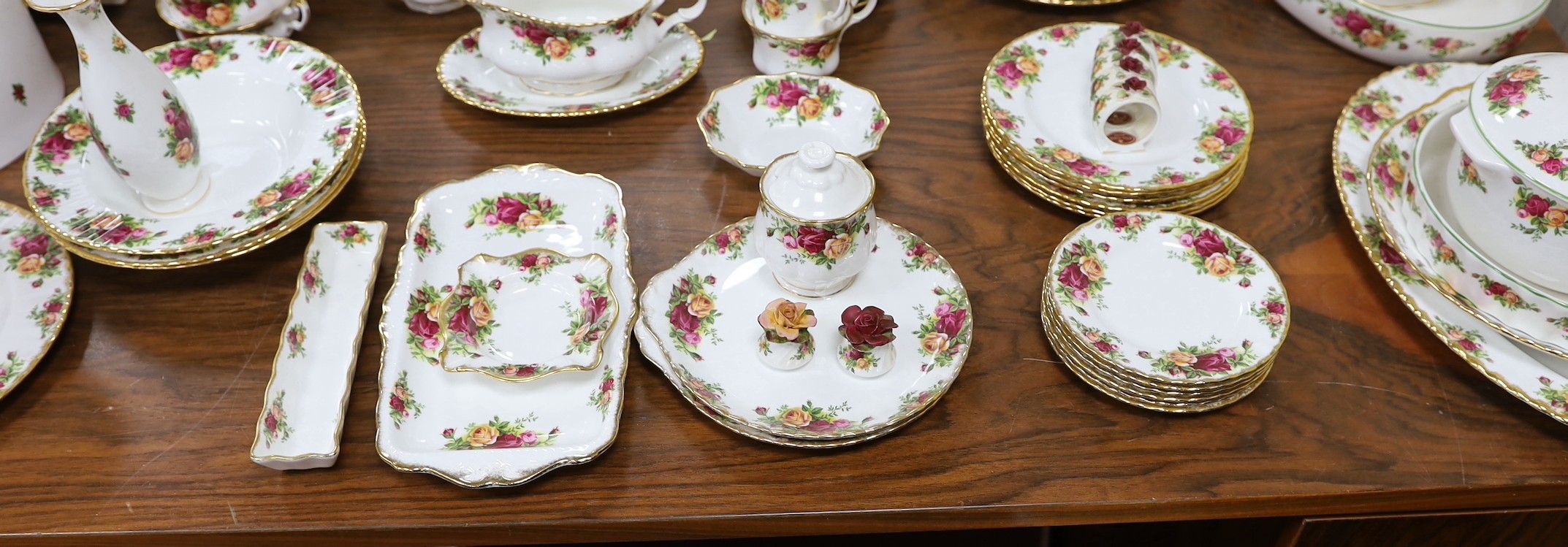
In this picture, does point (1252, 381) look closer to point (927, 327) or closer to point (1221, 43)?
point (927, 327)

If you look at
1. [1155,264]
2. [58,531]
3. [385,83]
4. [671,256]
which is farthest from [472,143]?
[1155,264]

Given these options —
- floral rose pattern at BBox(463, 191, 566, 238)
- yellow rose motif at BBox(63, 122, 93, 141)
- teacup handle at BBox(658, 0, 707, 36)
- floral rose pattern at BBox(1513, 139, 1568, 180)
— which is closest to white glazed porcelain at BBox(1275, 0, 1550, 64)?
floral rose pattern at BBox(1513, 139, 1568, 180)

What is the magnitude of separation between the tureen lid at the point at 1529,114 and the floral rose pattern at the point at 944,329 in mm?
534

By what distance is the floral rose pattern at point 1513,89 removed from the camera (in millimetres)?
1020

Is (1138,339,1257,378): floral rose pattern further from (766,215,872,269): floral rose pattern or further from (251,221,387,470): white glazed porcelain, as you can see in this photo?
(251,221,387,470): white glazed porcelain

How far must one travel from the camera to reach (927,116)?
139cm

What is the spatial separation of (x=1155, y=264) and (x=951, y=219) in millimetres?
242

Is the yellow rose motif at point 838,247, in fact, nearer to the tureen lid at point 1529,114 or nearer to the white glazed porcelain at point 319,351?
the white glazed porcelain at point 319,351

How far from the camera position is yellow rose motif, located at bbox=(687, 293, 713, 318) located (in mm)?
1119

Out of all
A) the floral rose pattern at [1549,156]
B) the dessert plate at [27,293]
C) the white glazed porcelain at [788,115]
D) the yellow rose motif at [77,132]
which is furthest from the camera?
the white glazed porcelain at [788,115]

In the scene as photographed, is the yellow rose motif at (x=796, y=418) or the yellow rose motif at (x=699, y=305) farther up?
the yellow rose motif at (x=699, y=305)

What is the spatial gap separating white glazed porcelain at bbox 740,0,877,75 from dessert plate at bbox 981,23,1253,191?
0.21 m

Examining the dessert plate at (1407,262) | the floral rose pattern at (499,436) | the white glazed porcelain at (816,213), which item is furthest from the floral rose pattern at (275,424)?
the dessert plate at (1407,262)

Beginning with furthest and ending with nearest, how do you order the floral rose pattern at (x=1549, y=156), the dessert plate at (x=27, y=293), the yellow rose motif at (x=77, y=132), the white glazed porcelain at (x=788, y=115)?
the white glazed porcelain at (x=788, y=115) < the yellow rose motif at (x=77, y=132) < the dessert plate at (x=27, y=293) < the floral rose pattern at (x=1549, y=156)
